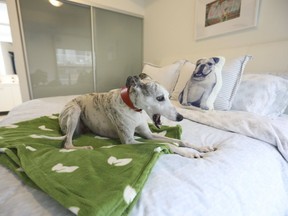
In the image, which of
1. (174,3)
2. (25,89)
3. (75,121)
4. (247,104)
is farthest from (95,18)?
(247,104)

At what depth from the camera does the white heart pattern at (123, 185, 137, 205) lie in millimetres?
412

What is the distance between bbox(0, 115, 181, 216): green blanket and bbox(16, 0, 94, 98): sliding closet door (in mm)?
2295

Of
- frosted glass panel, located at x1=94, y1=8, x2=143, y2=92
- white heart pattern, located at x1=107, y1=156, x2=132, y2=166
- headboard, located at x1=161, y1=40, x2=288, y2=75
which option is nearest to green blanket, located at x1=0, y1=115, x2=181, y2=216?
white heart pattern, located at x1=107, y1=156, x2=132, y2=166

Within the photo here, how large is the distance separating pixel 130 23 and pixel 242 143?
3.29m

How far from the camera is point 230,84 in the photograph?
4.47 feet

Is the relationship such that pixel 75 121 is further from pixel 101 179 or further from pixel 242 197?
pixel 242 197

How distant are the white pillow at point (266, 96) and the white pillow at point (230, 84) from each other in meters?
0.09

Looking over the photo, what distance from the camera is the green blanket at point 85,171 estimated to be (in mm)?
395

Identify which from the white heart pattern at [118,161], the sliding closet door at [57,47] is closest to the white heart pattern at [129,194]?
the white heart pattern at [118,161]

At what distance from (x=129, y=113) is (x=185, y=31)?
220 cm

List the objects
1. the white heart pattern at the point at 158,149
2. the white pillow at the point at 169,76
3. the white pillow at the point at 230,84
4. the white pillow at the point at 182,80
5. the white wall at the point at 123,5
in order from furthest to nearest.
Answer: the white wall at the point at 123,5
the white pillow at the point at 169,76
the white pillow at the point at 182,80
the white pillow at the point at 230,84
the white heart pattern at the point at 158,149

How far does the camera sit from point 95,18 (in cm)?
301

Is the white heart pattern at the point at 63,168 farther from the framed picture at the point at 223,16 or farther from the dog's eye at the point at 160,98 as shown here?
the framed picture at the point at 223,16

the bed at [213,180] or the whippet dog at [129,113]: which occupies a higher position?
the whippet dog at [129,113]
